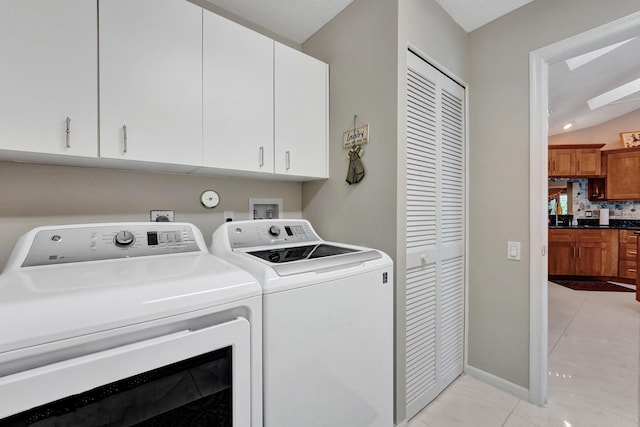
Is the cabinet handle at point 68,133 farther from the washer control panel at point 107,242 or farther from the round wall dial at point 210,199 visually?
the round wall dial at point 210,199

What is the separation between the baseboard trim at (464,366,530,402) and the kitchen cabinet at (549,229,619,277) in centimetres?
420

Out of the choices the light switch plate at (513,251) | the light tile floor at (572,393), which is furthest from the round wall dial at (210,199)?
the light switch plate at (513,251)

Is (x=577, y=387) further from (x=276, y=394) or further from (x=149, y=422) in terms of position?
(x=149, y=422)

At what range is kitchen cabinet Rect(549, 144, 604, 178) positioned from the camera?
4953mm

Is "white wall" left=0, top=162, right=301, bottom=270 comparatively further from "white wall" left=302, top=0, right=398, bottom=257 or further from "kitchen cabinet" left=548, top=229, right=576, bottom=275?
"kitchen cabinet" left=548, top=229, right=576, bottom=275

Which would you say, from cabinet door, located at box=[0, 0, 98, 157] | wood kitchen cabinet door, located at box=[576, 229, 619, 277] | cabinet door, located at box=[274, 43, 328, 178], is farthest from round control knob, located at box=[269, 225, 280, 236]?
wood kitchen cabinet door, located at box=[576, 229, 619, 277]

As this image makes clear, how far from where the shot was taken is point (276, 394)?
92cm

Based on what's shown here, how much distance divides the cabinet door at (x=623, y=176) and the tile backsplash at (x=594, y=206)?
0.28 m

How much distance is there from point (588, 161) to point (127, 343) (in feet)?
22.7

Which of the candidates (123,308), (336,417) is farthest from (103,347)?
(336,417)

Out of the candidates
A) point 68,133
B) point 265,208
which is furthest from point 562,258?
point 68,133

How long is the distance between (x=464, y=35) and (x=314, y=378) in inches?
93.8

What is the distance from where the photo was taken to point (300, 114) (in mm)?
1720

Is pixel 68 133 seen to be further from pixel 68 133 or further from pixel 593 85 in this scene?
pixel 593 85
